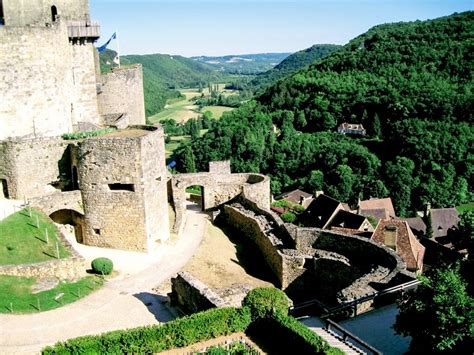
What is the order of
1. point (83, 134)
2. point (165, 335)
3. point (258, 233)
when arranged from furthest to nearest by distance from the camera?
point (258, 233)
point (83, 134)
point (165, 335)

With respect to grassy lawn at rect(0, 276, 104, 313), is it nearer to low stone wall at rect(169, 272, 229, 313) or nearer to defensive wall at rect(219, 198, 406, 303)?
low stone wall at rect(169, 272, 229, 313)

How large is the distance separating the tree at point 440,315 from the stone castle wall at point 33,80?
2259 cm

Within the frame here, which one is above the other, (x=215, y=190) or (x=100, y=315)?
(x=215, y=190)

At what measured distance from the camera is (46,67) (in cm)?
2953

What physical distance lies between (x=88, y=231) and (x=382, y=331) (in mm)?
16740

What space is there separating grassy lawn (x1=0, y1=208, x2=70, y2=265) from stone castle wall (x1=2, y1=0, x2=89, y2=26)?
1130 cm

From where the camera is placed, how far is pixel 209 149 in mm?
96750

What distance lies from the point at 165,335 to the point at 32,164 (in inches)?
627

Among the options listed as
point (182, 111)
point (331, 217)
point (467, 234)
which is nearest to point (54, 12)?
point (467, 234)

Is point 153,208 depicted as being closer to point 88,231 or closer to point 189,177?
point 88,231

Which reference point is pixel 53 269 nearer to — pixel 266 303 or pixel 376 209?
pixel 266 303

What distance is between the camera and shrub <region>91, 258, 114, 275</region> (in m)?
24.8

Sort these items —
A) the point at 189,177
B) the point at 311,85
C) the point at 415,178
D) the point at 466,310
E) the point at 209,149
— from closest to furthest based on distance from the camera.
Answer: the point at 466,310 < the point at 189,177 < the point at 415,178 < the point at 209,149 < the point at 311,85

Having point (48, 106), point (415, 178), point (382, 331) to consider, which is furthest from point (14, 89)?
point (415, 178)
